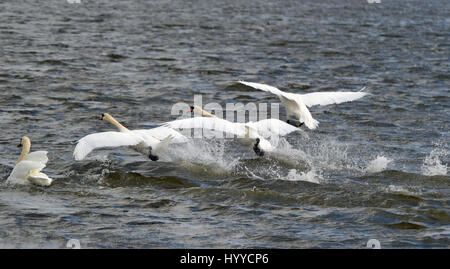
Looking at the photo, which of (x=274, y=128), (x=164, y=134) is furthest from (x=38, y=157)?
(x=274, y=128)

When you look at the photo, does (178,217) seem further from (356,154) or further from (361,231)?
(356,154)

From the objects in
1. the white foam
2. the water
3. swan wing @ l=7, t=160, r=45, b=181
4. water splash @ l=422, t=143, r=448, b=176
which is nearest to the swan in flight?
the water

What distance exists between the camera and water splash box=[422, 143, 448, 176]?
12.7m

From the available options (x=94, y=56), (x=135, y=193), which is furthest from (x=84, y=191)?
(x=94, y=56)

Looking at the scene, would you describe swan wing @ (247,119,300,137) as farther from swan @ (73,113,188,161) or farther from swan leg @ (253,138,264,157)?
swan @ (73,113,188,161)

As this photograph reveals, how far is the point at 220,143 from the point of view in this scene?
14.4 m

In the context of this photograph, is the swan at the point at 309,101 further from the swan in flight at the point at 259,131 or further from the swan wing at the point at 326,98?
the swan in flight at the point at 259,131

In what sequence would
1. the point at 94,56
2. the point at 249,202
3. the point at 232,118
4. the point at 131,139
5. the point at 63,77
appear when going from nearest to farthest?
the point at 249,202
the point at 131,139
the point at 232,118
the point at 63,77
the point at 94,56

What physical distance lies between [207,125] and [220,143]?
2233 millimetres

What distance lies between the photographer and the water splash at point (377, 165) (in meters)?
12.9

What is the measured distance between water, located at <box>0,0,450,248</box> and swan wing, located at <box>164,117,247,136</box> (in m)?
0.69

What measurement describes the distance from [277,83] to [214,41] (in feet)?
29.2
